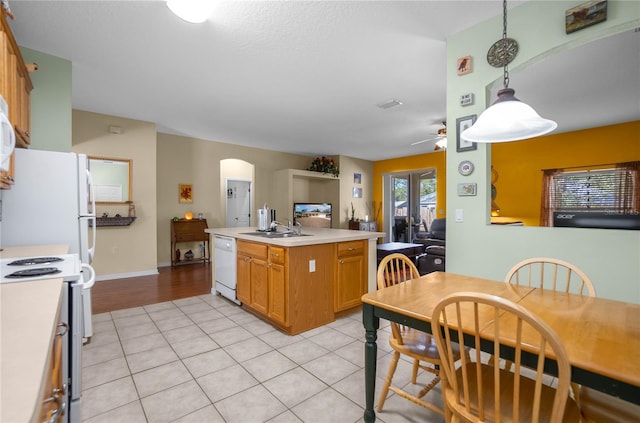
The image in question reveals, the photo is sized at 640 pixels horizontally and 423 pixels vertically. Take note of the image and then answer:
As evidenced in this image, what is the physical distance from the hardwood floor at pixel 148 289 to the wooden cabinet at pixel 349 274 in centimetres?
210

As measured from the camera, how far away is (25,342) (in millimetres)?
671

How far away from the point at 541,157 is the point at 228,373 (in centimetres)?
678

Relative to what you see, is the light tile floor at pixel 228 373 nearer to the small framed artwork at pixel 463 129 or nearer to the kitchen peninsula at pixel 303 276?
the kitchen peninsula at pixel 303 276

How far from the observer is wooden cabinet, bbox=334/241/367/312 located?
9.82ft

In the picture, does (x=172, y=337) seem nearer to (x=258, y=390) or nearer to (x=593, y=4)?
(x=258, y=390)

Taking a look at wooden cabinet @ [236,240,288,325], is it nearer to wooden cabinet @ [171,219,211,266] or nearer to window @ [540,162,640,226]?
wooden cabinet @ [171,219,211,266]

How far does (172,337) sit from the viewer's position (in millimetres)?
2645

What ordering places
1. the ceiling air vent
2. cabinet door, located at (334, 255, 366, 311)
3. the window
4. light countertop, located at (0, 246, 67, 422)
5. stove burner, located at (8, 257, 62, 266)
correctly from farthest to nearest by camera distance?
1. the window
2. the ceiling air vent
3. cabinet door, located at (334, 255, 366, 311)
4. stove burner, located at (8, 257, 62, 266)
5. light countertop, located at (0, 246, 67, 422)

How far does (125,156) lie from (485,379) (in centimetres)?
551

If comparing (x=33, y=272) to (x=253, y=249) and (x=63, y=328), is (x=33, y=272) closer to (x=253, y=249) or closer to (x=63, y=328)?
(x=63, y=328)

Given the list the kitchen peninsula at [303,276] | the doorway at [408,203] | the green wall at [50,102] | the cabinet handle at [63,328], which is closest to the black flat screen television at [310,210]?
the doorway at [408,203]

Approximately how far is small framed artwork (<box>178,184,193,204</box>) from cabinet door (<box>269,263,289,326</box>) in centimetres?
408

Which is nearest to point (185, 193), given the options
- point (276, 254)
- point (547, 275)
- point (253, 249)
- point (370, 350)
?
point (253, 249)

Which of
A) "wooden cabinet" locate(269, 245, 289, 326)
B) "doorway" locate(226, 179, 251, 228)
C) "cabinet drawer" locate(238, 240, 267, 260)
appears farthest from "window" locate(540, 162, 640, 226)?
"doorway" locate(226, 179, 251, 228)
